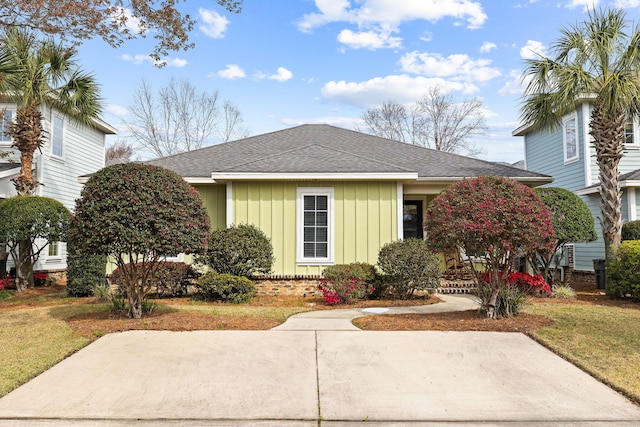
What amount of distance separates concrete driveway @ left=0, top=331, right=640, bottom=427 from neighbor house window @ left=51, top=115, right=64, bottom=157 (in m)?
11.9

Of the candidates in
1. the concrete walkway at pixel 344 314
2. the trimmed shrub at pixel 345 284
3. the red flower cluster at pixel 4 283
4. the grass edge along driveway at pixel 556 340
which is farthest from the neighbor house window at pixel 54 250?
the concrete walkway at pixel 344 314

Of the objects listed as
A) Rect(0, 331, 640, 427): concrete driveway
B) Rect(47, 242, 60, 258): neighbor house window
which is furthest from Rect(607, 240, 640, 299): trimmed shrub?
Rect(47, 242, 60, 258): neighbor house window

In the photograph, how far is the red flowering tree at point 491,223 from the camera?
6.73 m

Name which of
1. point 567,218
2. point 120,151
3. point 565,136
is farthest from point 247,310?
point 120,151

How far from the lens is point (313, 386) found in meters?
4.30

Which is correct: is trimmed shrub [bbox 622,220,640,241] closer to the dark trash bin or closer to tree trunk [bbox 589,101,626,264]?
the dark trash bin

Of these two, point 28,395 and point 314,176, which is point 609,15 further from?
point 28,395

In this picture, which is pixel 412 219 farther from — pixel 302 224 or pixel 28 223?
pixel 28 223

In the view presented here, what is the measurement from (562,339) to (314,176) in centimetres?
649

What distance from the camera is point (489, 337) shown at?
19.7 ft

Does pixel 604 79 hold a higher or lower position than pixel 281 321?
higher

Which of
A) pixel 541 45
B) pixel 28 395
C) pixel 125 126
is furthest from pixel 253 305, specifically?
pixel 125 126

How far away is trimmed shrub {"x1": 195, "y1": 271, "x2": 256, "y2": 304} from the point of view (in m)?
9.41

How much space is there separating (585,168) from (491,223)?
35.4 feet
